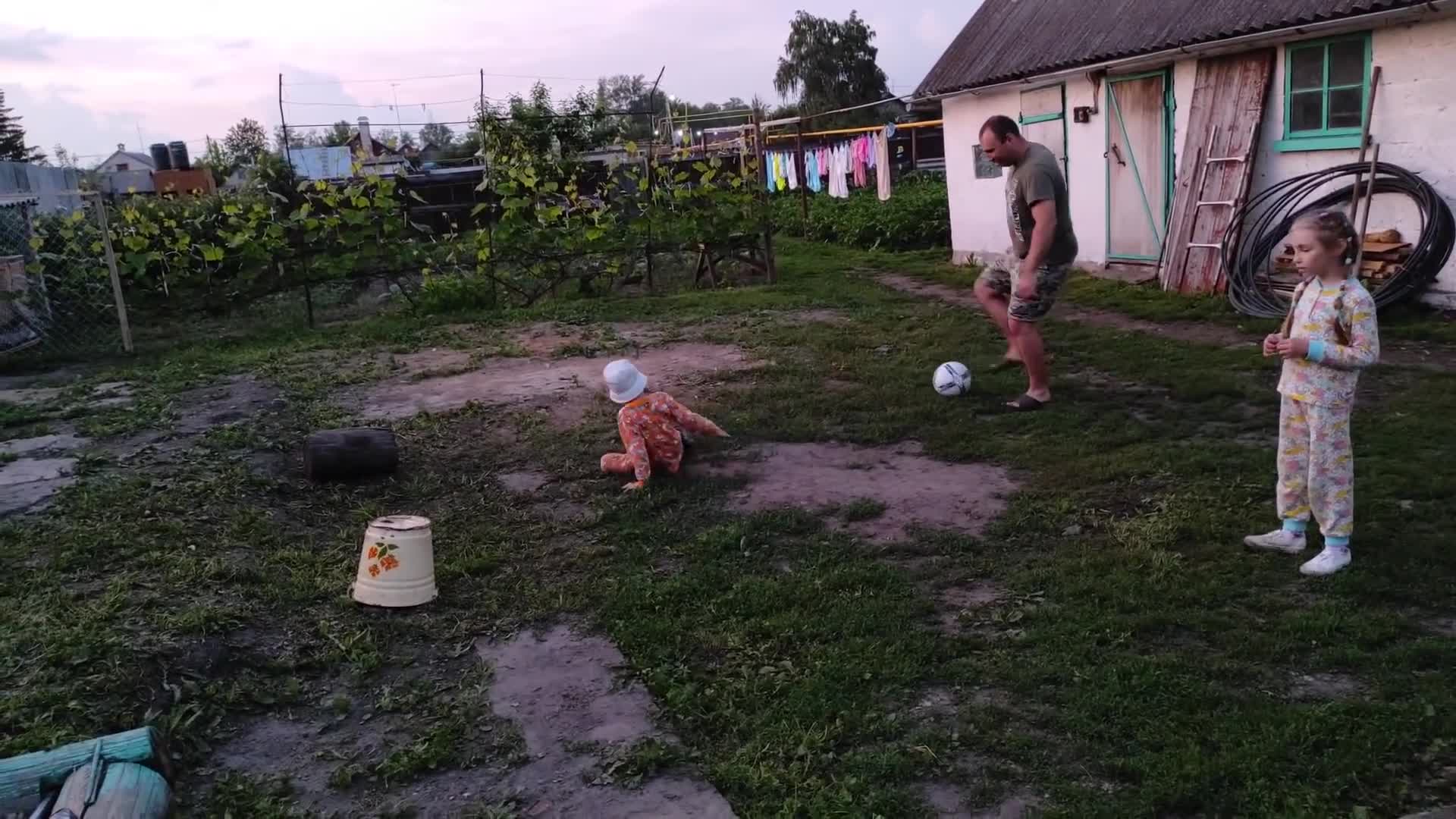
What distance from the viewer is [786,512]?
492cm

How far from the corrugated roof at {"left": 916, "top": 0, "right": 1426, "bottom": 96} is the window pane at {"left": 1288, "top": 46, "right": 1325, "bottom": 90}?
1.43 feet

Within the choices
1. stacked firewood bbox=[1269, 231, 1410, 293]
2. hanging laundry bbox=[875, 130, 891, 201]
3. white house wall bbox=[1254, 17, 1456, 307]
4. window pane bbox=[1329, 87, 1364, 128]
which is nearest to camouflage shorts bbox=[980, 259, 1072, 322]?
stacked firewood bbox=[1269, 231, 1410, 293]

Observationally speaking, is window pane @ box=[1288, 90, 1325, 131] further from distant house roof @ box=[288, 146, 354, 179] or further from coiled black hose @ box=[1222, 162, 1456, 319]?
distant house roof @ box=[288, 146, 354, 179]

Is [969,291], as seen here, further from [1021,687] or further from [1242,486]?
[1021,687]

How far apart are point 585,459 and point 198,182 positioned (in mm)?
30549

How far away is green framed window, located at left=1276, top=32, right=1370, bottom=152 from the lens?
29.0 ft

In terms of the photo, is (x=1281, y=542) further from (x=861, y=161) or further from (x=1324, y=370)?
(x=861, y=161)

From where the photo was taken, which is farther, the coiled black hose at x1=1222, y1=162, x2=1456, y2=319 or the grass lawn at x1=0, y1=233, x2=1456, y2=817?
the coiled black hose at x1=1222, y1=162, x2=1456, y2=319

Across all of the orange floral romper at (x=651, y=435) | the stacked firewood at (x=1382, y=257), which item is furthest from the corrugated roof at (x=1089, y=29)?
the orange floral romper at (x=651, y=435)

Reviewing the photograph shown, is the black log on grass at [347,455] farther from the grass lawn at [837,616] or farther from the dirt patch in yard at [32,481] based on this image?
the dirt patch in yard at [32,481]

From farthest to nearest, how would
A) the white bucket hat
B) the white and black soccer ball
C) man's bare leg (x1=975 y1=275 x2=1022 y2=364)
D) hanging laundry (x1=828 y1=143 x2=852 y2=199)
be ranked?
hanging laundry (x1=828 y1=143 x2=852 y2=199) < man's bare leg (x1=975 y1=275 x2=1022 y2=364) < the white and black soccer ball < the white bucket hat

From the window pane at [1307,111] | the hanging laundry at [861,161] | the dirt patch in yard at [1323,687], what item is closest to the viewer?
the dirt patch in yard at [1323,687]

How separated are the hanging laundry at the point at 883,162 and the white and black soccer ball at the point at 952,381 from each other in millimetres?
13910

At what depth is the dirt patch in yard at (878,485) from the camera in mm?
4797
